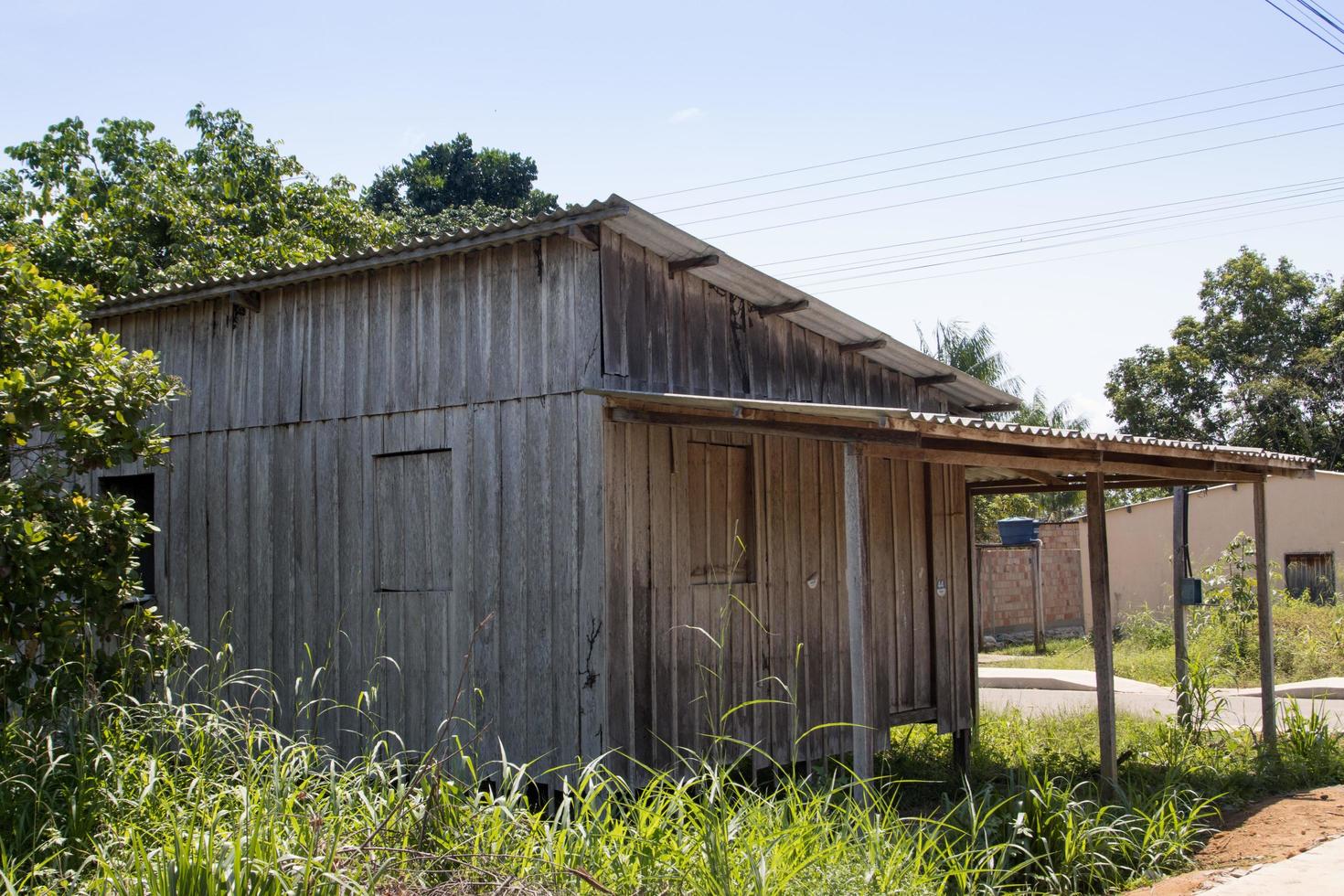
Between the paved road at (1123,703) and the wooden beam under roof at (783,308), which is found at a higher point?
the wooden beam under roof at (783,308)

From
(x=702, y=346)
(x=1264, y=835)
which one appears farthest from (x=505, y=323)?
(x=1264, y=835)

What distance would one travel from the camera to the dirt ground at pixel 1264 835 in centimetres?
678

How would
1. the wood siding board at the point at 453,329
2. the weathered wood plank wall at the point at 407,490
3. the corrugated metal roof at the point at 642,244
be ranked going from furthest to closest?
1. the wood siding board at the point at 453,329
2. the weathered wood plank wall at the point at 407,490
3. the corrugated metal roof at the point at 642,244

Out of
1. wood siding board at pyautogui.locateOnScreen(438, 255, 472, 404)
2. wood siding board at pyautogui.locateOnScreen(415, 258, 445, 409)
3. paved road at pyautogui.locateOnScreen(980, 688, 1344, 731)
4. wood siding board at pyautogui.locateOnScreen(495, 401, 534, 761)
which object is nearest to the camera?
wood siding board at pyautogui.locateOnScreen(495, 401, 534, 761)

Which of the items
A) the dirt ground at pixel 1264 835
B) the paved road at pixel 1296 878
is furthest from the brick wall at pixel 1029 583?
the paved road at pixel 1296 878

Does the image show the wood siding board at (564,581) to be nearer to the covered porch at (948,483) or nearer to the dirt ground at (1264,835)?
the covered porch at (948,483)

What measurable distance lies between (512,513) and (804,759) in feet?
10.4

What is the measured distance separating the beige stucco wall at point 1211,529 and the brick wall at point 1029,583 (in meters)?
0.39

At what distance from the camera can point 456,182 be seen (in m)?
36.6

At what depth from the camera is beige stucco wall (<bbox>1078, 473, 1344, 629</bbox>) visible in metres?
22.3

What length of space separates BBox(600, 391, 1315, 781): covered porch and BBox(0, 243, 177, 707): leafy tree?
9.49ft

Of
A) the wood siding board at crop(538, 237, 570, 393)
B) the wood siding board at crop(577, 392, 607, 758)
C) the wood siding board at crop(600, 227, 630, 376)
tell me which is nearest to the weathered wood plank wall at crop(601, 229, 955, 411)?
the wood siding board at crop(600, 227, 630, 376)

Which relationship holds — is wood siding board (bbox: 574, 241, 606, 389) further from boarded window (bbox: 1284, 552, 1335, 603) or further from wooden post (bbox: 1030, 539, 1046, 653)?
boarded window (bbox: 1284, 552, 1335, 603)

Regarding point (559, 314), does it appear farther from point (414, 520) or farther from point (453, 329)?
point (414, 520)
